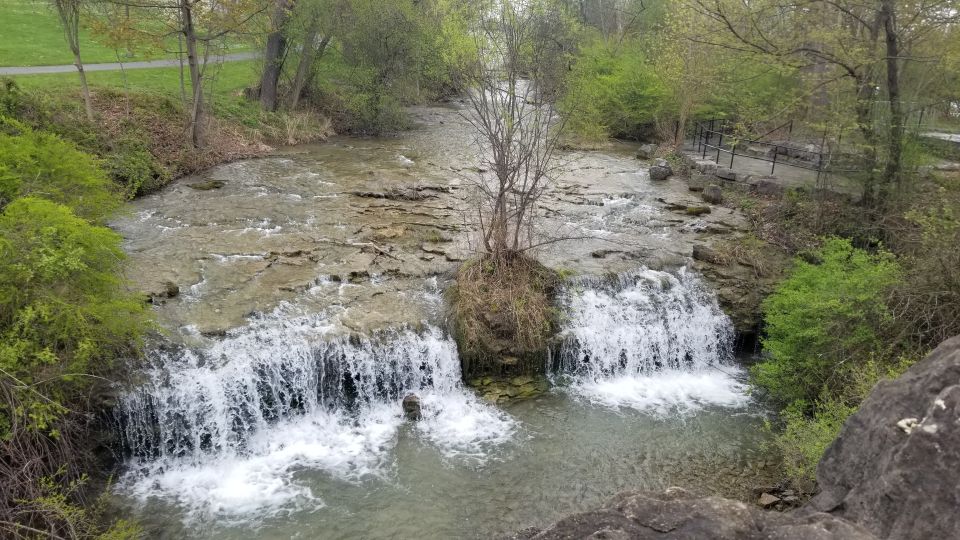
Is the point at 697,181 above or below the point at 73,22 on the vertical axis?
below

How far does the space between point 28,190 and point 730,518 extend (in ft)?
32.3

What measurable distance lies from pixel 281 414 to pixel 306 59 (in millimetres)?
17980

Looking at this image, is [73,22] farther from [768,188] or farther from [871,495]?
[871,495]

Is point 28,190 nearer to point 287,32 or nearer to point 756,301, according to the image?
point 756,301

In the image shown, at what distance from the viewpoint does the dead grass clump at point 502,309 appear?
1070 cm

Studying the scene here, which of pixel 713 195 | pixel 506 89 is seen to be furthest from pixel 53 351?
pixel 713 195

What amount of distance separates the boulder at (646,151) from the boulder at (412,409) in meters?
16.3

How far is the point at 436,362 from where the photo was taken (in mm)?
10555

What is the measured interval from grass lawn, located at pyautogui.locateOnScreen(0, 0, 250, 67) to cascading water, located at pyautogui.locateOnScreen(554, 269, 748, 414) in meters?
17.3

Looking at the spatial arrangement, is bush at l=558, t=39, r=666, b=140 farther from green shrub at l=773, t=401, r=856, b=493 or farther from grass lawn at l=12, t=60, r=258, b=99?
green shrub at l=773, t=401, r=856, b=493

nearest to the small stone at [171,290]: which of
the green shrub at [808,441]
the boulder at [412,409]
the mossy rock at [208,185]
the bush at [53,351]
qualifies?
the bush at [53,351]

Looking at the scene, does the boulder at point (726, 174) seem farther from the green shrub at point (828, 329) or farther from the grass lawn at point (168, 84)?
the grass lawn at point (168, 84)

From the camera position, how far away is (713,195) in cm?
1731

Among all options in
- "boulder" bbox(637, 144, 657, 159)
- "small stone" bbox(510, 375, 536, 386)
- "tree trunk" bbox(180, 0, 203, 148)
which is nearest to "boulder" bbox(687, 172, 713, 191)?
"boulder" bbox(637, 144, 657, 159)
